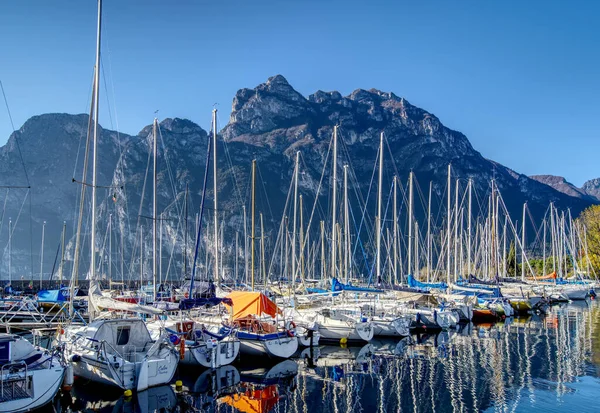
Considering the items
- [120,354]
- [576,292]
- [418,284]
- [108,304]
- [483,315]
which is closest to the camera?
[120,354]

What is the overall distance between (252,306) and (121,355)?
9638mm

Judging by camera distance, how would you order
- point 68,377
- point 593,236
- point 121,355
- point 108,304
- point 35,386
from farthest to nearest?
point 593,236 < point 108,304 < point 121,355 < point 68,377 < point 35,386

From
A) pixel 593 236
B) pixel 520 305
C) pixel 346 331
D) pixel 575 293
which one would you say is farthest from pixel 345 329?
pixel 593 236

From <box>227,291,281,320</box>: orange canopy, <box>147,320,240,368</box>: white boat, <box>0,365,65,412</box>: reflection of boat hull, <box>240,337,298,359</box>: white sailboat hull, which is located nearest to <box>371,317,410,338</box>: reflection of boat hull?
<box>227,291,281,320</box>: orange canopy

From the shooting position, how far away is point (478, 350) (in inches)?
1264

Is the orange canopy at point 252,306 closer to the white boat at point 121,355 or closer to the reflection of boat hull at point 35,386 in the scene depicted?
the white boat at point 121,355

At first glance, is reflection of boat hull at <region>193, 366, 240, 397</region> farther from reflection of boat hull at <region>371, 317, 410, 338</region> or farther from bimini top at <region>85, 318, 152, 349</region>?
reflection of boat hull at <region>371, 317, 410, 338</region>

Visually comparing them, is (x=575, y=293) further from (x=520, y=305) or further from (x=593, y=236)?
(x=593, y=236)

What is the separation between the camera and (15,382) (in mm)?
16719

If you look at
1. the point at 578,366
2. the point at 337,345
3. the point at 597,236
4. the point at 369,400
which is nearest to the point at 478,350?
the point at 578,366

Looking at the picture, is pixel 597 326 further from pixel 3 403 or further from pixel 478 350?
pixel 3 403

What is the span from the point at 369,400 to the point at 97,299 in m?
14.6

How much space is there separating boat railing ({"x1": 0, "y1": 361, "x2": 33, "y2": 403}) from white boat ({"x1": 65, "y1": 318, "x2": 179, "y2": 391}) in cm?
365

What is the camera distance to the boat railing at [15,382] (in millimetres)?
16297
